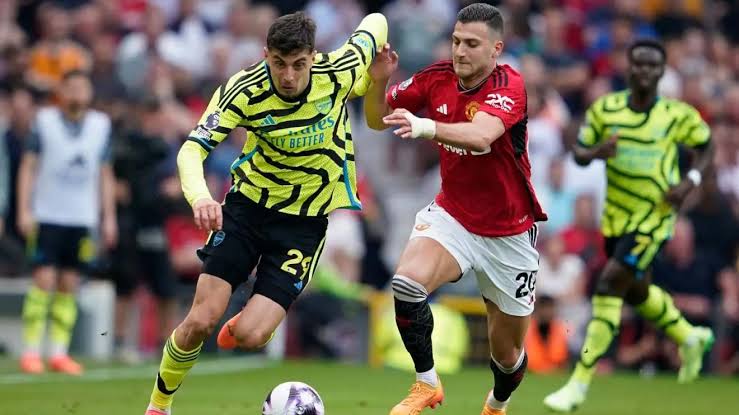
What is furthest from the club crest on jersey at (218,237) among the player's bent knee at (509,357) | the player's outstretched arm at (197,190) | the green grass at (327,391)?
the green grass at (327,391)

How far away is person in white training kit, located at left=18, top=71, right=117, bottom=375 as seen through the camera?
15195 millimetres

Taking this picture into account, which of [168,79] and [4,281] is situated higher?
[168,79]

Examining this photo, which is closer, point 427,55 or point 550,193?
point 550,193

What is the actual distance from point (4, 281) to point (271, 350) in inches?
128

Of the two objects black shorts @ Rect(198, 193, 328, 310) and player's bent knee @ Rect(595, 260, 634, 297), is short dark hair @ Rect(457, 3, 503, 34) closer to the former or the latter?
black shorts @ Rect(198, 193, 328, 310)

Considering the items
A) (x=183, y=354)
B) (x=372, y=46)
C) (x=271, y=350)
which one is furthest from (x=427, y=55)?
(x=183, y=354)

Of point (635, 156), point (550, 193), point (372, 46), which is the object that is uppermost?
point (372, 46)

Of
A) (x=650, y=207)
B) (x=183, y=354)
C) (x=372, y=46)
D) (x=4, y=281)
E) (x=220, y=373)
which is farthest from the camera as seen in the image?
(x=4, y=281)

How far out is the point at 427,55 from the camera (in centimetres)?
1986

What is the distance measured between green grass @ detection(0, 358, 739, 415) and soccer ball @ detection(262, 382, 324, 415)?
207 cm

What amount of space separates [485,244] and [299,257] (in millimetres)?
1220

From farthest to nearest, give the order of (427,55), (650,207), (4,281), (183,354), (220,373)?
(427,55), (4,281), (220,373), (650,207), (183,354)

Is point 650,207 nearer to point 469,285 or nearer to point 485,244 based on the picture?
point 485,244

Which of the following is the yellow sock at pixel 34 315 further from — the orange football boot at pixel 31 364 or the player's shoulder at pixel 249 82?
the player's shoulder at pixel 249 82
